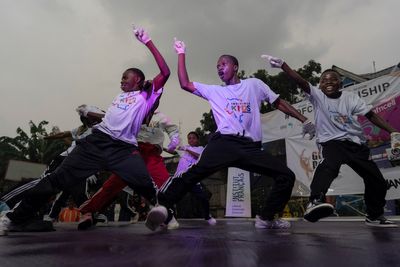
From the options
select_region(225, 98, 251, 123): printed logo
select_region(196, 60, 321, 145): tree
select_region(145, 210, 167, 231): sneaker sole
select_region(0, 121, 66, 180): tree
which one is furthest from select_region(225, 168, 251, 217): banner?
select_region(0, 121, 66, 180): tree

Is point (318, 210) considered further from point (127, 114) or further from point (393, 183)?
point (393, 183)

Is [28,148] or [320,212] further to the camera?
[28,148]

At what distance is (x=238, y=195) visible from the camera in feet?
31.6

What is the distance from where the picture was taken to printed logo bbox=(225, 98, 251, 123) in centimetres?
360

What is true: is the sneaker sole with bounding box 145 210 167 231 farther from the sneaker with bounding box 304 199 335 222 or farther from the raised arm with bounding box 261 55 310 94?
the raised arm with bounding box 261 55 310 94

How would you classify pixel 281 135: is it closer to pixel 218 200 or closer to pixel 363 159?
pixel 363 159

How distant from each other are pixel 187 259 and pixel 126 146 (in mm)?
1975

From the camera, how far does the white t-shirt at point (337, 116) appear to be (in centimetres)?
391

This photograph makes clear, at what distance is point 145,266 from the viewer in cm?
153

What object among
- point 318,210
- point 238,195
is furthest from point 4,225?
point 238,195

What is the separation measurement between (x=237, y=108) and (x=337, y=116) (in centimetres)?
111

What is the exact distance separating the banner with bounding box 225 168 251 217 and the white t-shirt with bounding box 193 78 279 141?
5935 millimetres

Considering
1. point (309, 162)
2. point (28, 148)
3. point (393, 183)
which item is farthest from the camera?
point (28, 148)

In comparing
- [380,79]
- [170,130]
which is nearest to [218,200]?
[380,79]
